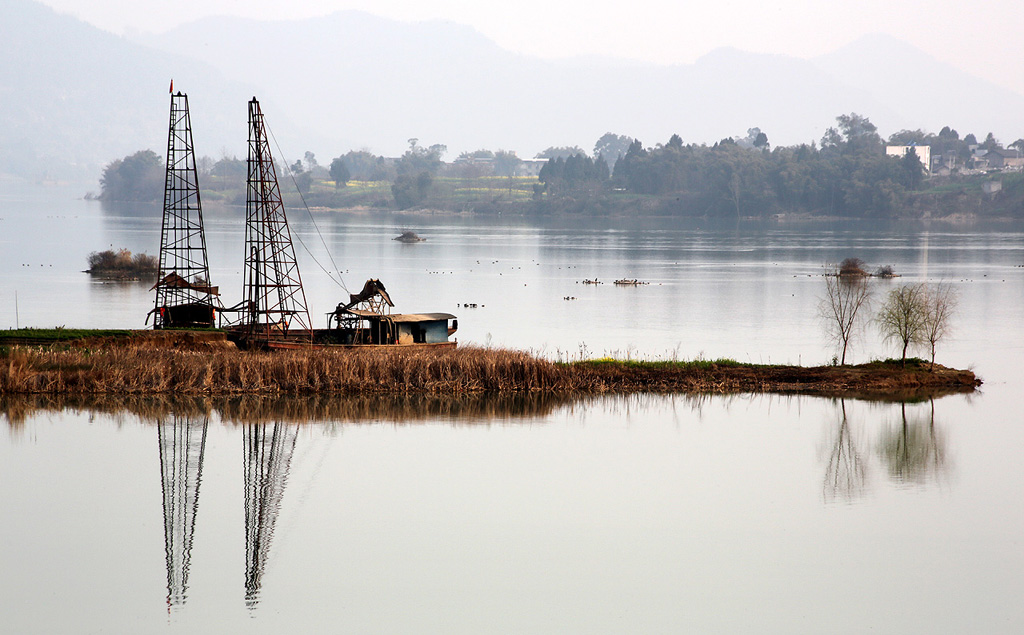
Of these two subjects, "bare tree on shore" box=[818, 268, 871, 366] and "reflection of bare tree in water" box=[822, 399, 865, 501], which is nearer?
"reflection of bare tree in water" box=[822, 399, 865, 501]

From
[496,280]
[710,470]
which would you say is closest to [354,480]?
[710,470]

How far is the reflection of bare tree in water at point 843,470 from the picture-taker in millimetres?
30453

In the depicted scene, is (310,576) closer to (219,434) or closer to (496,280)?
(219,434)

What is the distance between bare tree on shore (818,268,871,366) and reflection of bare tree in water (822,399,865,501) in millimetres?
8638

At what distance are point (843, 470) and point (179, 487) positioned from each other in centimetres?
1899

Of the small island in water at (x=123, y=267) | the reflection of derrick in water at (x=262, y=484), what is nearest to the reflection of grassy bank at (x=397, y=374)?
the reflection of derrick in water at (x=262, y=484)

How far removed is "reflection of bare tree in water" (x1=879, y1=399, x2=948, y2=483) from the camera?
1292 inches

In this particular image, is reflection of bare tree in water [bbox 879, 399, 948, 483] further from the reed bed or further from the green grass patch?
the green grass patch

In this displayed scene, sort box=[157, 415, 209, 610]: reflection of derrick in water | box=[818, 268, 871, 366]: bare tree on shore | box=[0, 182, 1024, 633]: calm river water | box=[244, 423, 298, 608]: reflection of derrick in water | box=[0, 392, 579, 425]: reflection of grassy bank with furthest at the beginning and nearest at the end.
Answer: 1. box=[818, 268, 871, 366]: bare tree on shore
2. box=[0, 392, 579, 425]: reflection of grassy bank
3. box=[244, 423, 298, 608]: reflection of derrick in water
4. box=[157, 415, 209, 610]: reflection of derrick in water
5. box=[0, 182, 1024, 633]: calm river water

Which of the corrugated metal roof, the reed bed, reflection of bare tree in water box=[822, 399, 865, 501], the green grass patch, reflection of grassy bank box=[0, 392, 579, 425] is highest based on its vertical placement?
the corrugated metal roof

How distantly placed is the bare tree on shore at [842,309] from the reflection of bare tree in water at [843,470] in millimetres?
8638

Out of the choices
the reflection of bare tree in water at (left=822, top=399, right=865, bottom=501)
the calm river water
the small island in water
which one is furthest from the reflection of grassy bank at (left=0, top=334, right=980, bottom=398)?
the small island in water

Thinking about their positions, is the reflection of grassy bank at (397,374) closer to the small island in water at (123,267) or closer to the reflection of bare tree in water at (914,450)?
the reflection of bare tree in water at (914,450)

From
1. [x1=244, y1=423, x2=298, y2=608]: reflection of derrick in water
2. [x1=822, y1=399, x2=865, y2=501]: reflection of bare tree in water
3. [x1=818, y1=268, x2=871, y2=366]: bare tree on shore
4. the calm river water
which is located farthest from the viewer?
[x1=818, y1=268, x2=871, y2=366]: bare tree on shore
